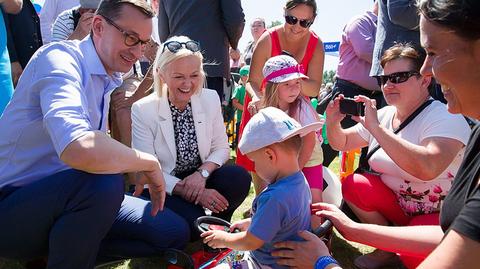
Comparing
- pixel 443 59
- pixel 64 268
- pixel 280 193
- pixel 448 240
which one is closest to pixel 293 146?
pixel 280 193

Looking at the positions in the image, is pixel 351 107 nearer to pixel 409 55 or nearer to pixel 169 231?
pixel 409 55

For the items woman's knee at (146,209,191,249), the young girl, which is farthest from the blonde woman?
the young girl

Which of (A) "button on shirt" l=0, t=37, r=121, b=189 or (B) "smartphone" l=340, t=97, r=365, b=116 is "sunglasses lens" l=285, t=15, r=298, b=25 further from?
(A) "button on shirt" l=0, t=37, r=121, b=189

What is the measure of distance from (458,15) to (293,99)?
214 cm

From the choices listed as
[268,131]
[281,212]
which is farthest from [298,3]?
[281,212]

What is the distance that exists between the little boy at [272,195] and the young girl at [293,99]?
41.8 inches

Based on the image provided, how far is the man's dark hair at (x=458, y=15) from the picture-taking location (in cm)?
118

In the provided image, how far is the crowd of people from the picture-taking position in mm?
1731

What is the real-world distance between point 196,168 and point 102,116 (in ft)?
3.44

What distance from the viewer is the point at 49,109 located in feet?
6.09

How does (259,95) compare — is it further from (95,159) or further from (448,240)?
(448,240)

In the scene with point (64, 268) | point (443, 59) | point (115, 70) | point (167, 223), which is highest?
point (443, 59)

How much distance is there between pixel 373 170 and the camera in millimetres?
2992

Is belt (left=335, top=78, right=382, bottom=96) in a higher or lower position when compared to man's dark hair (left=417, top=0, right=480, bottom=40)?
lower
